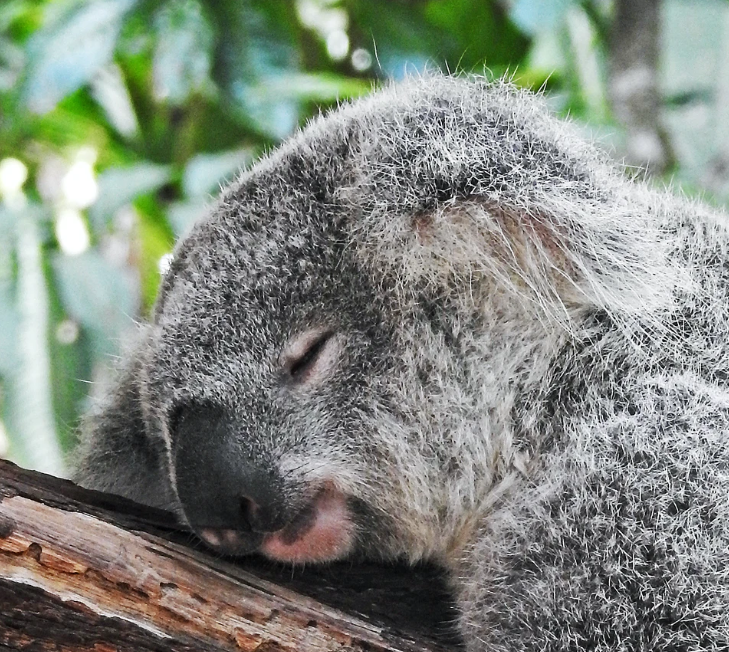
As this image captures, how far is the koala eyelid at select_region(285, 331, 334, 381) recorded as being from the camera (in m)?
1.35

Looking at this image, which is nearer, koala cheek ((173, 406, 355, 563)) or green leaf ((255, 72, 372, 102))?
koala cheek ((173, 406, 355, 563))

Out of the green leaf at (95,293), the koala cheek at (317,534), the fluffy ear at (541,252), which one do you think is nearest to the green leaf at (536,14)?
the fluffy ear at (541,252)

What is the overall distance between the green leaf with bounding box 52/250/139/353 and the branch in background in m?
1.90

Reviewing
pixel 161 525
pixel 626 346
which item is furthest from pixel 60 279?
pixel 626 346

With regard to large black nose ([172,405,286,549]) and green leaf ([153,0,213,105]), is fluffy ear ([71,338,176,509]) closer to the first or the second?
large black nose ([172,405,286,549])

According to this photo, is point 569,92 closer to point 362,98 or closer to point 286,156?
point 362,98

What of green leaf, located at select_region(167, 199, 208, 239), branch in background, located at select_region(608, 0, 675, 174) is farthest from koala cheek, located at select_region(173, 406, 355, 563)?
branch in background, located at select_region(608, 0, 675, 174)

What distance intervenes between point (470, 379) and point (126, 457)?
2.43 feet

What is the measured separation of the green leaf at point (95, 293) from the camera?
2.77 m

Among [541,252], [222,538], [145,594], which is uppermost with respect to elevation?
[541,252]

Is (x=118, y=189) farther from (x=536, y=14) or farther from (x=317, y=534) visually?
(x=317, y=534)

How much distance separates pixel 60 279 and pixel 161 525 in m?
1.72

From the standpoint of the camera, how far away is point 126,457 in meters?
1.74

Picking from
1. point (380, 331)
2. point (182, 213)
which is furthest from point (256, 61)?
point (380, 331)
